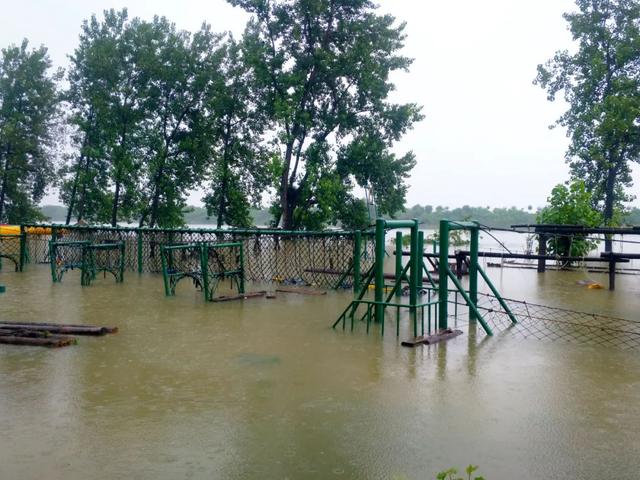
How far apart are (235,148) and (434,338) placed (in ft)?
70.7

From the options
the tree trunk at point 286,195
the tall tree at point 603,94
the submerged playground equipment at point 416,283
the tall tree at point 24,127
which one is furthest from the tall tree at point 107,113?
the submerged playground equipment at point 416,283

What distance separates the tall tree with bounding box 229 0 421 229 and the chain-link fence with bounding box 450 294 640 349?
1455 centimetres

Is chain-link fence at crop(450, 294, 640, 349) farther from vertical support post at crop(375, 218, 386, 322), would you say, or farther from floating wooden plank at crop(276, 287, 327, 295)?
floating wooden plank at crop(276, 287, 327, 295)

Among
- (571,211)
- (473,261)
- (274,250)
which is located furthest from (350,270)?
(571,211)

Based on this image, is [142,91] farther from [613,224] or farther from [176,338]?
[176,338]

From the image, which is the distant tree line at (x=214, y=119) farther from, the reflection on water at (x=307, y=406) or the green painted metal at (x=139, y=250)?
the reflection on water at (x=307, y=406)

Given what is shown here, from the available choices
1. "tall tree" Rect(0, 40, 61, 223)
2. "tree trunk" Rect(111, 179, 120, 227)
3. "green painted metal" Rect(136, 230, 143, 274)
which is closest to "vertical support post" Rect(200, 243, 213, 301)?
"green painted metal" Rect(136, 230, 143, 274)

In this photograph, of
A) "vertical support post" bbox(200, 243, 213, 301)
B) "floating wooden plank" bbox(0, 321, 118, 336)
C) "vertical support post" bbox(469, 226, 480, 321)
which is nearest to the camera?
"floating wooden plank" bbox(0, 321, 118, 336)

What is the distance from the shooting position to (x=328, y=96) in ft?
83.0

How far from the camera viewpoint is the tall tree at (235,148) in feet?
88.1

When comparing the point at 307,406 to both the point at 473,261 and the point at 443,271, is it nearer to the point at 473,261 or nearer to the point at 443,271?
the point at 443,271

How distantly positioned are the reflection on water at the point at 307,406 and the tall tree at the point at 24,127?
1017 inches

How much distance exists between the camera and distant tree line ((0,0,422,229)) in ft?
80.5

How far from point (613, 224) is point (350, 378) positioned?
19.1 meters
